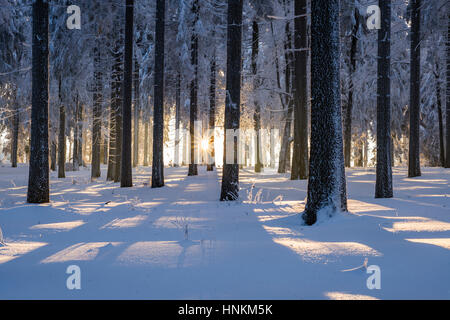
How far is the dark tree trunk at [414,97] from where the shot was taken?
42.7ft

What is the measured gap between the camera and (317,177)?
621 centimetres

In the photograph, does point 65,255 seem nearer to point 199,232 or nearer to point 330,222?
point 199,232

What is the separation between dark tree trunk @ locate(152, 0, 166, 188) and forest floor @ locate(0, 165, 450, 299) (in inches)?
224

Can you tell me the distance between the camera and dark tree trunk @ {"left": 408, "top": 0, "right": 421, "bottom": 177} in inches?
513

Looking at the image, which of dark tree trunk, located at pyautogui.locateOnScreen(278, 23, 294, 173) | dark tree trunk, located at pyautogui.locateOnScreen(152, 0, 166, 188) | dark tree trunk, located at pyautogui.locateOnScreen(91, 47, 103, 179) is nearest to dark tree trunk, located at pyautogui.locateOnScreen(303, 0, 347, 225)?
dark tree trunk, located at pyautogui.locateOnScreen(152, 0, 166, 188)

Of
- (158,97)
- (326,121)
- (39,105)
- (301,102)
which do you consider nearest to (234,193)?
(326,121)

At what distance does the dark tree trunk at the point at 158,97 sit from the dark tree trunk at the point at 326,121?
8.36m

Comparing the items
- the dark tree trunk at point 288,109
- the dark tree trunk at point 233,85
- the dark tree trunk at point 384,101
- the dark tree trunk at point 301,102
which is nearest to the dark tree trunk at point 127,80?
the dark tree trunk at point 233,85

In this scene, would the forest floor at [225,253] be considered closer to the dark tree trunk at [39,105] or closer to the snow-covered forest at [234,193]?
the snow-covered forest at [234,193]

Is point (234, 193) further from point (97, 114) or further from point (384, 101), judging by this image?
point (97, 114)

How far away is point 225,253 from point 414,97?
12.4 m

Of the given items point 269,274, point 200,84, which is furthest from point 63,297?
point 200,84

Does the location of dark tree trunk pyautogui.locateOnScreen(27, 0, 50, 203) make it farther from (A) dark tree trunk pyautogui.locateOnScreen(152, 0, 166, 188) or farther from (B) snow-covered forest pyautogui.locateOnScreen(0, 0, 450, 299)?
(A) dark tree trunk pyautogui.locateOnScreen(152, 0, 166, 188)

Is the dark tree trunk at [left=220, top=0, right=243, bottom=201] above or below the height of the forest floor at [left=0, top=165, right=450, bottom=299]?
above
